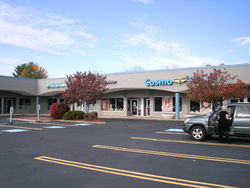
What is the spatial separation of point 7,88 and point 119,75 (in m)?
16.1

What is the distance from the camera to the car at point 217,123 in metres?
10.0

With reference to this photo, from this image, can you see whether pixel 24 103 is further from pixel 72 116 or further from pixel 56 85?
pixel 72 116

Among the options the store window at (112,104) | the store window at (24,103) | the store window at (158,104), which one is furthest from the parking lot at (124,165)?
the store window at (24,103)

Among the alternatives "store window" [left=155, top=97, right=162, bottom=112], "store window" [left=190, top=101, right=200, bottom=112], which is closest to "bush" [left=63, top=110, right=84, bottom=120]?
"store window" [left=155, top=97, right=162, bottom=112]

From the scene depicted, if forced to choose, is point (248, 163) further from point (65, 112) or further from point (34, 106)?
point (34, 106)

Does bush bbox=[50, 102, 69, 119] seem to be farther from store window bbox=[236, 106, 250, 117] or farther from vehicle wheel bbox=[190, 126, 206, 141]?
store window bbox=[236, 106, 250, 117]

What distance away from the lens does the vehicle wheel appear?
1087 cm

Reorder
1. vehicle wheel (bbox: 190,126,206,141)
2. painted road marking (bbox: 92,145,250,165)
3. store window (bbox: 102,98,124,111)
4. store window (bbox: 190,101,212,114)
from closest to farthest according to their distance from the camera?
painted road marking (bbox: 92,145,250,165) → vehicle wheel (bbox: 190,126,206,141) → store window (bbox: 190,101,212,114) → store window (bbox: 102,98,124,111)

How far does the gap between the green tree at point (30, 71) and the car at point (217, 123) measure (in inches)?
2761

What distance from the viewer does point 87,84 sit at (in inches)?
901

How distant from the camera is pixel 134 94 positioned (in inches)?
1196

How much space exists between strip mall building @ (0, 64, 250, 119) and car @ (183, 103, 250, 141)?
33.1 ft

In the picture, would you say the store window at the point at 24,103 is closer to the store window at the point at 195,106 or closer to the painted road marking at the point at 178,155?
the store window at the point at 195,106

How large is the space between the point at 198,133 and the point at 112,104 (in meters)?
21.9
